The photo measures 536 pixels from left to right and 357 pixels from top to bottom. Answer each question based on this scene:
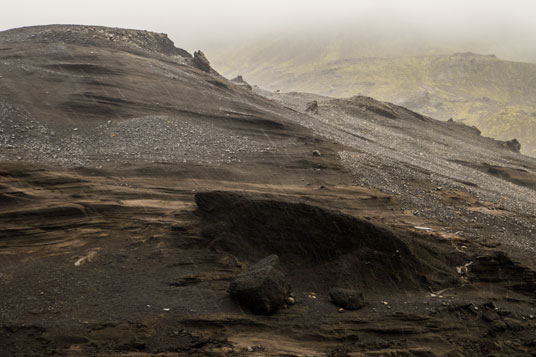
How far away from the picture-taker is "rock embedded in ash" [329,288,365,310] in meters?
7.10

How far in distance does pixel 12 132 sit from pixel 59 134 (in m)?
1.38

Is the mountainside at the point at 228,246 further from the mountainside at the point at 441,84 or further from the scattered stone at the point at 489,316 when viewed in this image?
the mountainside at the point at 441,84

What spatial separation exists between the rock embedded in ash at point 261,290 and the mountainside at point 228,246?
29 millimetres

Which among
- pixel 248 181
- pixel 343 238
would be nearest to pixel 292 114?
pixel 248 181

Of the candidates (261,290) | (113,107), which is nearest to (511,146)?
(113,107)

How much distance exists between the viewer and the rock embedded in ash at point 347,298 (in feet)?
23.3

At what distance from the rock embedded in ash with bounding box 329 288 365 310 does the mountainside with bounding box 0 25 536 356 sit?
0.10 ft

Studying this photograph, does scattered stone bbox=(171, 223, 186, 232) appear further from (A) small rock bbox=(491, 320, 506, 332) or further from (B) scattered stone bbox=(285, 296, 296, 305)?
(A) small rock bbox=(491, 320, 506, 332)

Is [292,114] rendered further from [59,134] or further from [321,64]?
[321,64]

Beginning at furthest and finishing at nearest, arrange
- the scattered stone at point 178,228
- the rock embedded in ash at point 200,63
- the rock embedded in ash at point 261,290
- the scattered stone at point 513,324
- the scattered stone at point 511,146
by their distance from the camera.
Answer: the scattered stone at point 511,146, the rock embedded in ash at point 200,63, the scattered stone at point 178,228, the scattered stone at point 513,324, the rock embedded in ash at point 261,290

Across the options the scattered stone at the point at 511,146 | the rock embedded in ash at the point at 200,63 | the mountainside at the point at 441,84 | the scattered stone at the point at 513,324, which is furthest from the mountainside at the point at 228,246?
the mountainside at the point at 441,84

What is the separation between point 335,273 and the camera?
8.00m

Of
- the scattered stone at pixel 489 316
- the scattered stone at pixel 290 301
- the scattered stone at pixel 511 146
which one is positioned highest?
the scattered stone at pixel 511 146

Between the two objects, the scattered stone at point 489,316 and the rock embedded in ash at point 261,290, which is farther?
the scattered stone at point 489,316
